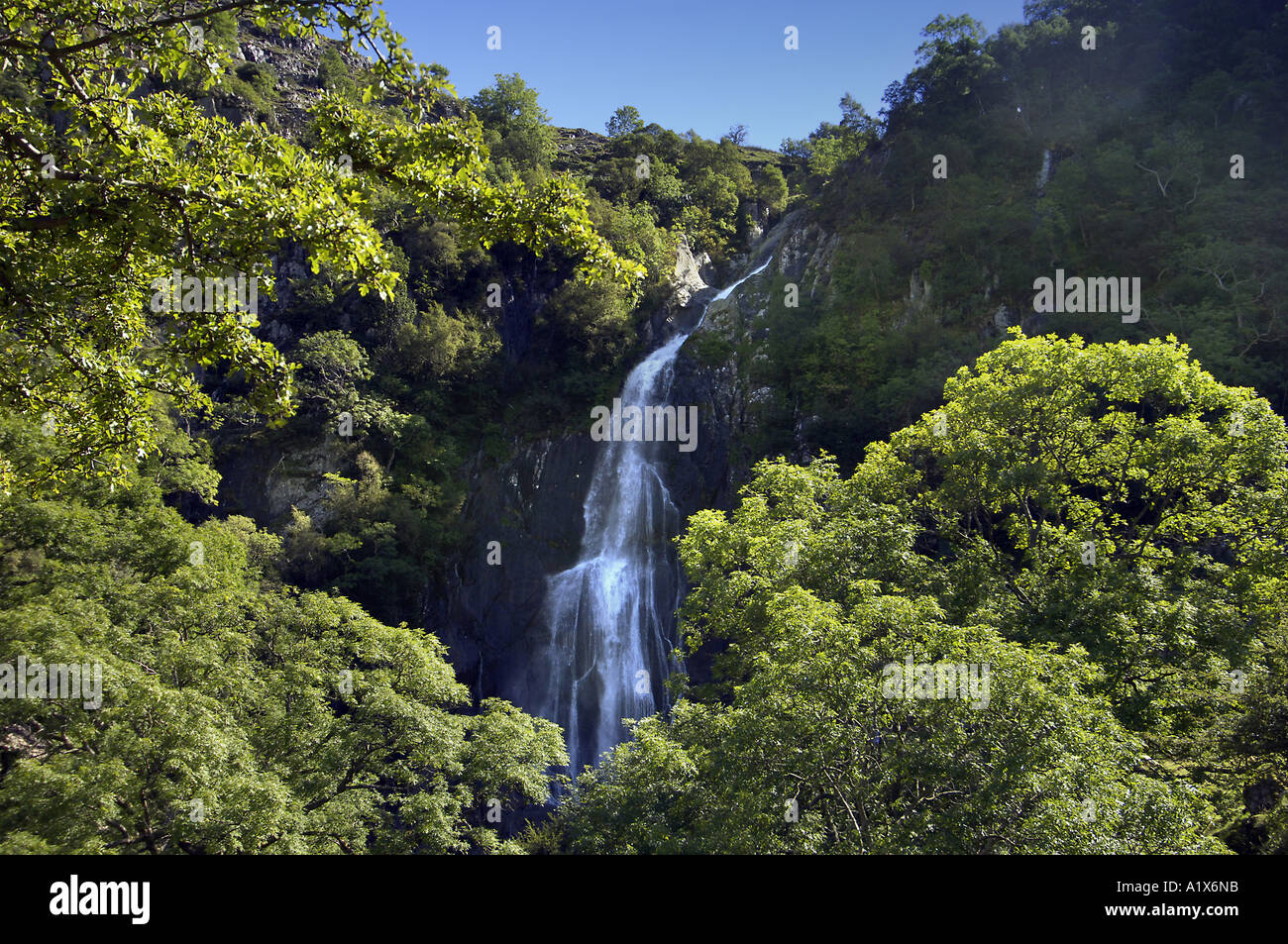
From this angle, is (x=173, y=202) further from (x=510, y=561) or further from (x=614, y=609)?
(x=510, y=561)

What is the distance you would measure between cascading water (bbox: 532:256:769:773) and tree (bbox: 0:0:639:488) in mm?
19540

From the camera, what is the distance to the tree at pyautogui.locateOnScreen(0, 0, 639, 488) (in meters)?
4.84

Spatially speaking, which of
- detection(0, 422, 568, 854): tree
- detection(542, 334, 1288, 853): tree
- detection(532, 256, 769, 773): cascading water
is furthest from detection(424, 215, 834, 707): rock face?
detection(542, 334, 1288, 853): tree

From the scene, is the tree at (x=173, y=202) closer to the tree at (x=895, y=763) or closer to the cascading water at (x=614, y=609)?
the tree at (x=895, y=763)

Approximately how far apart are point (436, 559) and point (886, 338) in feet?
62.7

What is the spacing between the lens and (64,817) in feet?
29.7

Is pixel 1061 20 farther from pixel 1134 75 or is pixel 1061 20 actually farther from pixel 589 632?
pixel 589 632

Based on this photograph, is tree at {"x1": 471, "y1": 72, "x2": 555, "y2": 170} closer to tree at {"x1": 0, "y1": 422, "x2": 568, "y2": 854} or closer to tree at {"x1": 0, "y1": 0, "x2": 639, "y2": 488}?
tree at {"x1": 0, "y1": 422, "x2": 568, "y2": 854}

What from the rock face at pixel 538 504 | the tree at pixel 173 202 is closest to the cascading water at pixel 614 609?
the rock face at pixel 538 504

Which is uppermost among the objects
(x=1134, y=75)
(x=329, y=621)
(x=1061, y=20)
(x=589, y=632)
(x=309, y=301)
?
(x=1061, y=20)

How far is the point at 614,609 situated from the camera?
1000 inches

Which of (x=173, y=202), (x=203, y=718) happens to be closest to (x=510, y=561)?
(x=203, y=718)

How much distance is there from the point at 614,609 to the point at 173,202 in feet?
71.4
